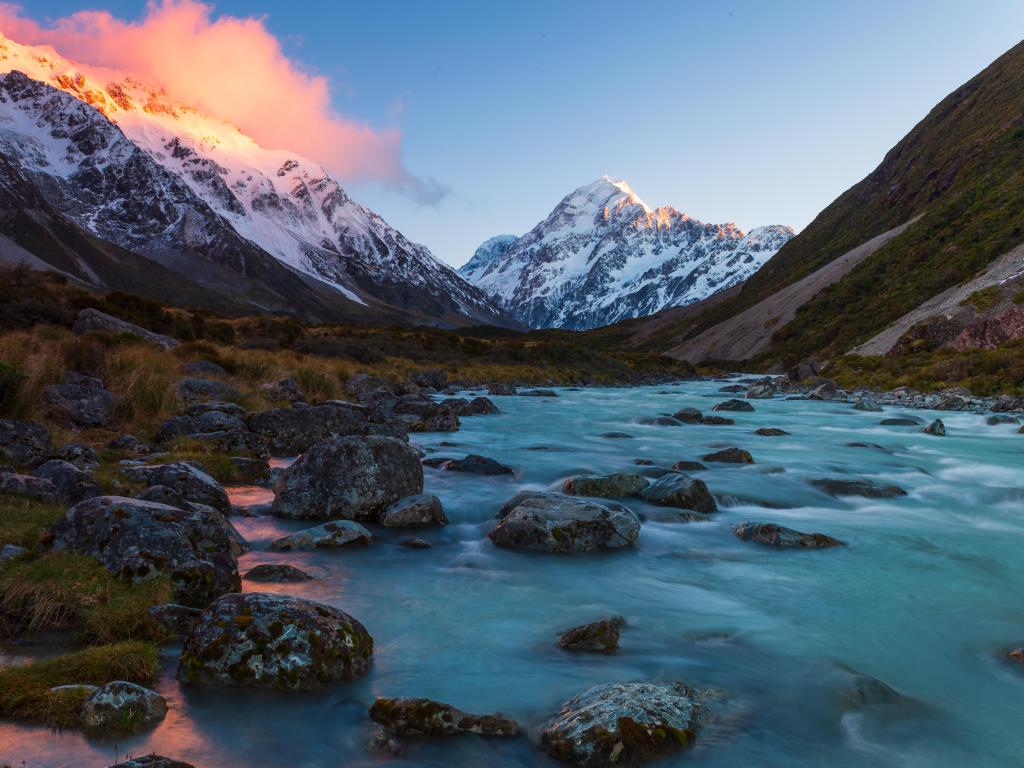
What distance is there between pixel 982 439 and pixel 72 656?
76.3 ft

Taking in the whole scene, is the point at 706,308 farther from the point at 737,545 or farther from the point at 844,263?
the point at 737,545

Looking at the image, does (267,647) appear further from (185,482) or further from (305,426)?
(305,426)

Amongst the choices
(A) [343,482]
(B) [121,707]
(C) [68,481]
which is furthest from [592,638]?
(C) [68,481]

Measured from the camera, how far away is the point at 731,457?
1614 cm

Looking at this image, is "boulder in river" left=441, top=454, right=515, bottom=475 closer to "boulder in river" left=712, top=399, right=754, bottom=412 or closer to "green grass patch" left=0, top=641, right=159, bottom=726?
"green grass patch" left=0, top=641, right=159, bottom=726

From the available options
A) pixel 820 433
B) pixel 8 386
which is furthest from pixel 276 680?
pixel 820 433

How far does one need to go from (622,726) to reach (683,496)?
7.31m

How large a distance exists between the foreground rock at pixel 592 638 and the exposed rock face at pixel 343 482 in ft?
15.2

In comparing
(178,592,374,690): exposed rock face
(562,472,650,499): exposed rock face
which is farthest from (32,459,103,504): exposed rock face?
(562,472,650,499): exposed rock face

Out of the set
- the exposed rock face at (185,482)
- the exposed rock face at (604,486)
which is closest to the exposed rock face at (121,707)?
the exposed rock face at (185,482)

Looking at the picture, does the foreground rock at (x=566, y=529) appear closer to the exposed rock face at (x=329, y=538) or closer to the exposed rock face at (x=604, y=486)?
the exposed rock face at (x=329, y=538)

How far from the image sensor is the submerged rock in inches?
268

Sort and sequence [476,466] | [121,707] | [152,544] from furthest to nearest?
[476,466], [152,544], [121,707]

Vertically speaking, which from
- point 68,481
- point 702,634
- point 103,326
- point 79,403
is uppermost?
point 103,326
